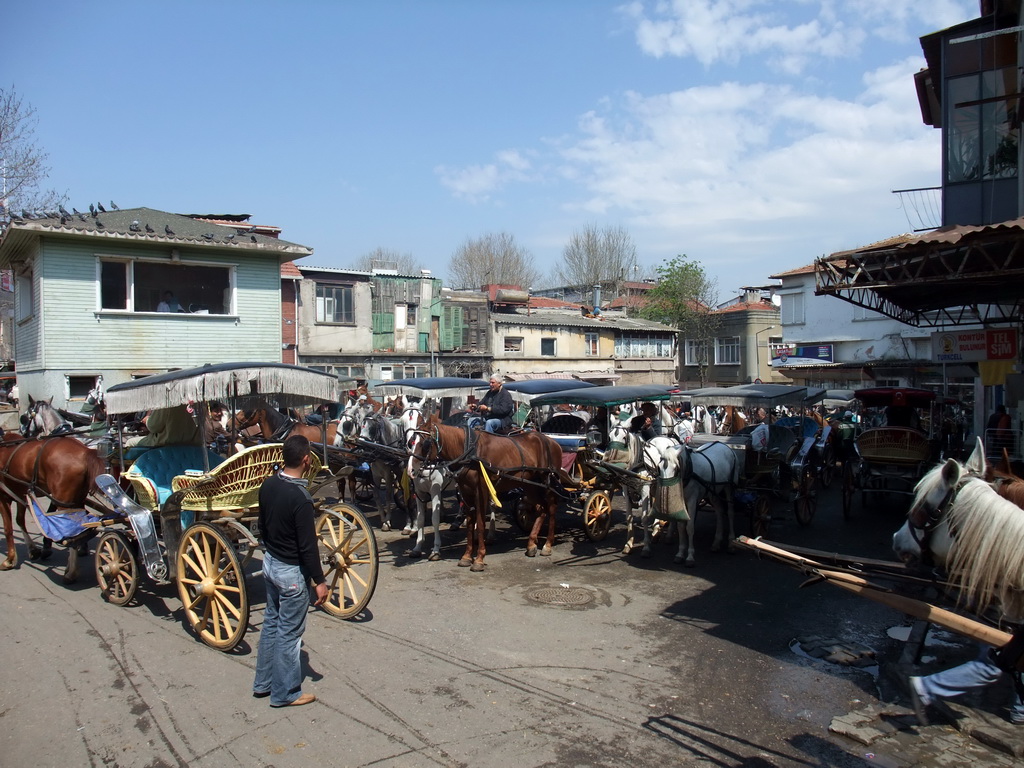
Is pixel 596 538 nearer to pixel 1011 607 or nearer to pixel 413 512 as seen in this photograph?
pixel 413 512

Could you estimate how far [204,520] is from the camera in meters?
6.74

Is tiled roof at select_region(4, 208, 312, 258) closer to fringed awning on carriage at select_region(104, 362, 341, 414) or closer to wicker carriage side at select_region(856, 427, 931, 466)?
fringed awning on carriage at select_region(104, 362, 341, 414)

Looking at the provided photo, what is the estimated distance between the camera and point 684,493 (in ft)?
31.5

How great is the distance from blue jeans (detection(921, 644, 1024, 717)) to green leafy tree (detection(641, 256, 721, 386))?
4186 centimetres

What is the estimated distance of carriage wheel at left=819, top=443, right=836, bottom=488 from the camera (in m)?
15.3

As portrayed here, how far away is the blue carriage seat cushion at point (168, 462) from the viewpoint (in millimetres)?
8203

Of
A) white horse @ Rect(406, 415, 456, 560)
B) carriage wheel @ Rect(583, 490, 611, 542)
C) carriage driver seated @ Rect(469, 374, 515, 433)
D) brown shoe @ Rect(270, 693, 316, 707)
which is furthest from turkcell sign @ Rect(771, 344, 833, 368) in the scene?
brown shoe @ Rect(270, 693, 316, 707)

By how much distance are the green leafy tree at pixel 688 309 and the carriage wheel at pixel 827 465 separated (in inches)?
1117

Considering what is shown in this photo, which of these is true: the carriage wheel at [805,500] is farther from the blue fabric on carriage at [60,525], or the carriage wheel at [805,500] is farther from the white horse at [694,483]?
the blue fabric on carriage at [60,525]

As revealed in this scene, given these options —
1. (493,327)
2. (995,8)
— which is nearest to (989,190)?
(995,8)

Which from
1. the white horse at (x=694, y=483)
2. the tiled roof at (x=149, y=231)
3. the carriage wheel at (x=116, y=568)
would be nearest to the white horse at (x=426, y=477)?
the white horse at (x=694, y=483)

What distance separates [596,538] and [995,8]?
39.5 ft

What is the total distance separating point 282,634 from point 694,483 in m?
6.18

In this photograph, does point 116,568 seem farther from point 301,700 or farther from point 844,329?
point 844,329
